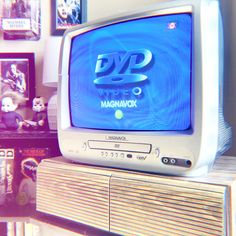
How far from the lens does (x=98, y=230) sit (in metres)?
0.93

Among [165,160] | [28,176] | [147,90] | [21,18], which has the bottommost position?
[28,176]

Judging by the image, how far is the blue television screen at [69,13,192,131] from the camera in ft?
2.63

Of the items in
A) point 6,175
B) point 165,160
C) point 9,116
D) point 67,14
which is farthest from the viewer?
point 67,14

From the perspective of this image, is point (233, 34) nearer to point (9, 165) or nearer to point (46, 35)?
point (46, 35)

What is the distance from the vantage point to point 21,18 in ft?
4.78

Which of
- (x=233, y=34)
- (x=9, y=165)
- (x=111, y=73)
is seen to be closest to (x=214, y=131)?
(x=111, y=73)

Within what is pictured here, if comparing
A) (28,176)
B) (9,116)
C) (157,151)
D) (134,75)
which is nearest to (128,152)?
(157,151)

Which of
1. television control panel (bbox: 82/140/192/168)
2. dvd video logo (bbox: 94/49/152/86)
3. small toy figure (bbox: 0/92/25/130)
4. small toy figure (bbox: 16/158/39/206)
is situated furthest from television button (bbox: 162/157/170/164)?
small toy figure (bbox: 0/92/25/130)

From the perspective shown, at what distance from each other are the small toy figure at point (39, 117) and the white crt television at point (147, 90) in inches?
15.5

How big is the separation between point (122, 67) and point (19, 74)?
0.80 m

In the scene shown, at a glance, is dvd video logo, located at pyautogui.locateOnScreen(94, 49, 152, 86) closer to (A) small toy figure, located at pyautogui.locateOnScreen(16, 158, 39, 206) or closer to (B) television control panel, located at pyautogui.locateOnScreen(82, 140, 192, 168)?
(B) television control panel, located at pyautogui.locateOnScreen(82, 140, 192, 168)

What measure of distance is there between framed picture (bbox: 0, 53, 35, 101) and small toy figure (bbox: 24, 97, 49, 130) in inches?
5.1

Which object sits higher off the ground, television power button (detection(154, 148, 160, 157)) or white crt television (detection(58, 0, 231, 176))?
white crt television (detection(58, 0, 231, 176))

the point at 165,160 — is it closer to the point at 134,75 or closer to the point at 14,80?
the point at 134,75
